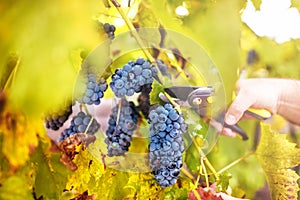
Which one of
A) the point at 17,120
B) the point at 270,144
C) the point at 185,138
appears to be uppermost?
the point at 17,120

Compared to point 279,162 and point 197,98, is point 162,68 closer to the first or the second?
point 197,98

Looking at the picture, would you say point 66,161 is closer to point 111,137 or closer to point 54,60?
point 111,137

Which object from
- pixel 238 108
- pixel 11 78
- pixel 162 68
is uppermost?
pixel 11 78

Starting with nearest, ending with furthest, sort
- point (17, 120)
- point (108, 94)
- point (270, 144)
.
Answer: point (17, 120), point (108, 94), point (270, 144)

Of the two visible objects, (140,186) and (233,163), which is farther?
(233,163)

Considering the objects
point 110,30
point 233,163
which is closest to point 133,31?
point 110,30

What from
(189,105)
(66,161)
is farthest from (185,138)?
(66,161)

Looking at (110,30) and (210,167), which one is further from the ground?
(110,30)
